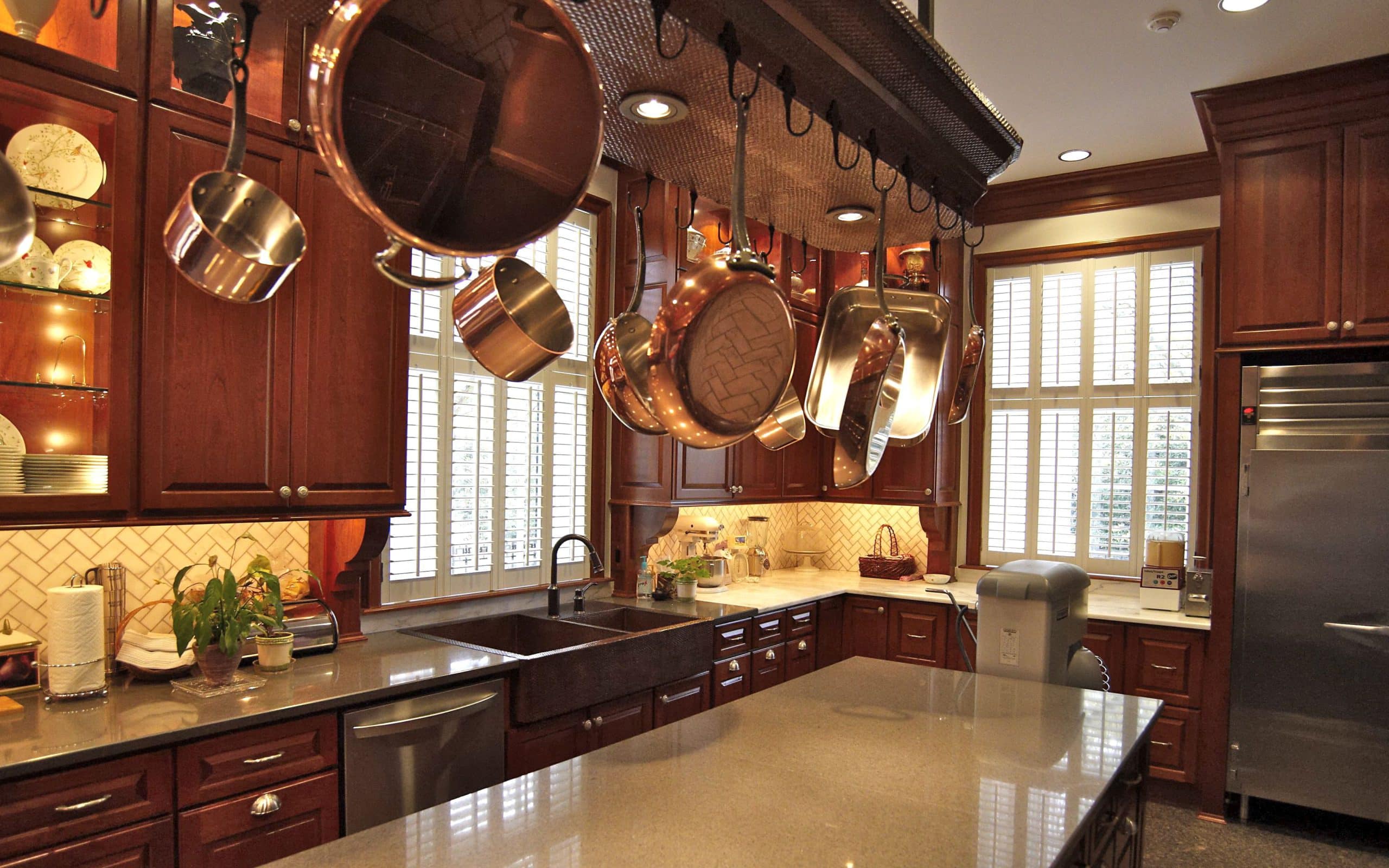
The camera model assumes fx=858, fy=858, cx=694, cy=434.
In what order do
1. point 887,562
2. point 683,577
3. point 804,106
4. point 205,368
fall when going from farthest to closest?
1. point 887,562
2. point 683,577
3. point 205,368
4. point 804,106

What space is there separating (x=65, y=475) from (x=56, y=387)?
223mm

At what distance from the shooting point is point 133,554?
248 centimetres

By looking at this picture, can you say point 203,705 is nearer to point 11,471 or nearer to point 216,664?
point 216,664

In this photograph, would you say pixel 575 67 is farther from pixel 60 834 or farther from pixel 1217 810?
pixel 1217 810

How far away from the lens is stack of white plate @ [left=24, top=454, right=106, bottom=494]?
2053 millimetres

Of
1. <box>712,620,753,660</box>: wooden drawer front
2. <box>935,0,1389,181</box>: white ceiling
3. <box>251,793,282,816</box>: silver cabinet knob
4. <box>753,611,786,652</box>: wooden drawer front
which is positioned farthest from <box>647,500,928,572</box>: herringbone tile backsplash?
<box>251,793,282,816</box>: silver cabinet knob

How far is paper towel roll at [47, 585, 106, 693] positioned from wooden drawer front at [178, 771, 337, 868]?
1.47ft

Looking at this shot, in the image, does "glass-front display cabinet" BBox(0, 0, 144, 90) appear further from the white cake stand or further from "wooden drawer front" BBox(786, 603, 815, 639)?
the white cake stand

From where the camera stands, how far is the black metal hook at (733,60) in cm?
121

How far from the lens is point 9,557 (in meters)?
2.23

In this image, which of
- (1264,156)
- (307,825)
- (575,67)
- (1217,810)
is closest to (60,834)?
(307,825)

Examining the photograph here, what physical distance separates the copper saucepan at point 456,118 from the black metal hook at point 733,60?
0.87 feet

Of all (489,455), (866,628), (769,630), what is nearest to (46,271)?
(489,455)

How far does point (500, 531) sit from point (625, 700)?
951 millimetres
